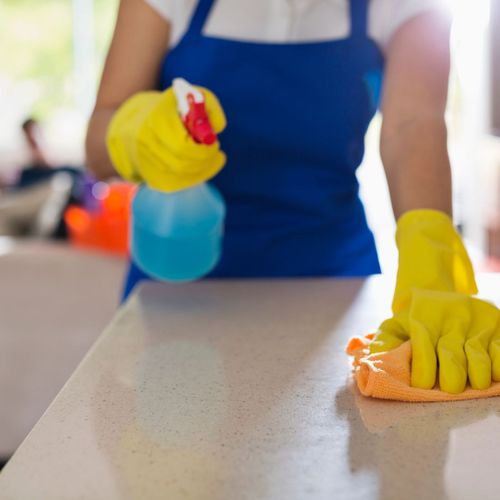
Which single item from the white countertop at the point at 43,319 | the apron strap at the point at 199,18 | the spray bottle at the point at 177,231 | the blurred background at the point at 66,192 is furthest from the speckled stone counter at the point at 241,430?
the white countertop at the point at 43,319

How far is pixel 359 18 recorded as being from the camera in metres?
1.30

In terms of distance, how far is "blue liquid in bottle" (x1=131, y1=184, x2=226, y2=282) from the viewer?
44.6 inches

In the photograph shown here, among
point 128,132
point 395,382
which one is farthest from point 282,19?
point 395,382

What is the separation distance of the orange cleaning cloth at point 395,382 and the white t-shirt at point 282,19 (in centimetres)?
70

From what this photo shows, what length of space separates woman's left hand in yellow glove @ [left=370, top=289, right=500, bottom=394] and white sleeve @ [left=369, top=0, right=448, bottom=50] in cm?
57

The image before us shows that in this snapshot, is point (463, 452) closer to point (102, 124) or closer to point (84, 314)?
point (102, 124)

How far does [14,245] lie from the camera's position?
3.73 metres

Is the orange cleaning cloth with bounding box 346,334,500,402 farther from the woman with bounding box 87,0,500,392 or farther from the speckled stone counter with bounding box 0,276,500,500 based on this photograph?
the woman with bounding box 87,0,500,392

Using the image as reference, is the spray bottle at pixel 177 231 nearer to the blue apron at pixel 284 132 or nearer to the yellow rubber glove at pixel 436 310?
the blue apron at pixel 284 132

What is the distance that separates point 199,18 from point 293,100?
0.20m

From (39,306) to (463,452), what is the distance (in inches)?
100

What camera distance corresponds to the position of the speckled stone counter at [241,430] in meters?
0.55

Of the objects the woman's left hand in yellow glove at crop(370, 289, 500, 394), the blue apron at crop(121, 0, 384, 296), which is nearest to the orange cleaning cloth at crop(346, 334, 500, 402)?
the woman's left hand in yellow glove at crop(370, 289, 500, 394)

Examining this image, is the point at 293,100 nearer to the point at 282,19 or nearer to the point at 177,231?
the point at 282,19
